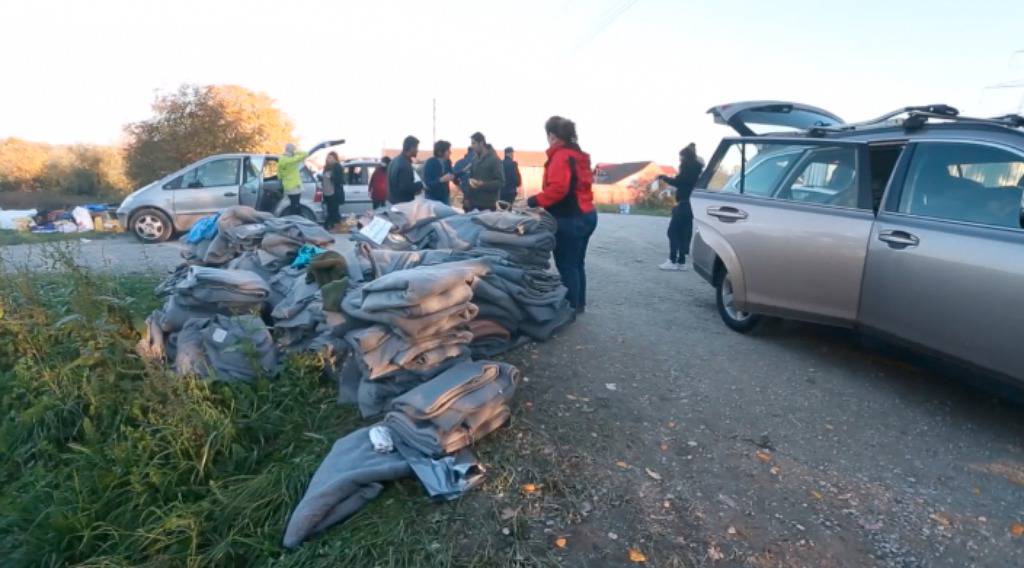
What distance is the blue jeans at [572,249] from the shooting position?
4988mm

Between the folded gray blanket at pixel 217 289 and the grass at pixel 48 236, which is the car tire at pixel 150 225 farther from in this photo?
the folded gray blanket at pixel 217 289

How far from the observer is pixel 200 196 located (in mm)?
11125

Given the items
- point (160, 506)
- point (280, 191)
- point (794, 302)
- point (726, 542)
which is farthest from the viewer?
point (280, 191)

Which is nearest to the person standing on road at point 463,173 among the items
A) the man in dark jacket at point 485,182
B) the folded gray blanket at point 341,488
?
the man in dark jacket at point 485,182

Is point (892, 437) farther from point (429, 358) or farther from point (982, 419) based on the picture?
point (429, 358)

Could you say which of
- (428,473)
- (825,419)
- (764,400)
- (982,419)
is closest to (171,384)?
(428,473)

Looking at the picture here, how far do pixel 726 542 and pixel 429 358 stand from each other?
5.72 ft

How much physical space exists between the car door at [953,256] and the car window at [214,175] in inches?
434

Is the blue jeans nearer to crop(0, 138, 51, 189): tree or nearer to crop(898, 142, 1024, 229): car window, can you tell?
crop(898, 142, 1024, 229): car window

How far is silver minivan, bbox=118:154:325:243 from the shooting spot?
10898 millimetres

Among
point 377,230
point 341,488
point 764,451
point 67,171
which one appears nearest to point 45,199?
point 67,171

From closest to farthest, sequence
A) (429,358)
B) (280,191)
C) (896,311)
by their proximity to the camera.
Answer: (429,358), (896,311), (280,191)

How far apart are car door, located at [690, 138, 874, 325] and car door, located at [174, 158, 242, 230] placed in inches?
376

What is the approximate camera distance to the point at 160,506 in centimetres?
300
